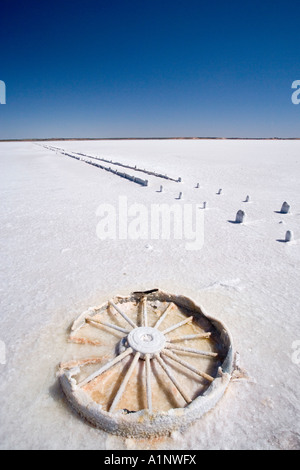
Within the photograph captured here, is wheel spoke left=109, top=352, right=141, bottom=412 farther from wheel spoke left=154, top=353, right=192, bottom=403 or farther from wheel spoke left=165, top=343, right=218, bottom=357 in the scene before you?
wheel spoke left=165, top=343, right=218, bottom=357

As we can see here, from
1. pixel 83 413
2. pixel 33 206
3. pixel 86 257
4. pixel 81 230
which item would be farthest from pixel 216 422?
pixel 33 206

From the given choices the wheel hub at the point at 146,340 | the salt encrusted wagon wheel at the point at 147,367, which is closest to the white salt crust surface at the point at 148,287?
the salt encrusted wagon wheel at the point at 147,367

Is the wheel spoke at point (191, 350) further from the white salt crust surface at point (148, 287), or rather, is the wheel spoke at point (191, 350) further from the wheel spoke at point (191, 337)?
the white salt crust surface at point (148, 287)

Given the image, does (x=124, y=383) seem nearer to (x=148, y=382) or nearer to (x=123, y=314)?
(x=148, y=382)

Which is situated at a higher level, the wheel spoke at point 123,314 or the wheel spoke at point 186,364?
the wheel spoke at point 123,314

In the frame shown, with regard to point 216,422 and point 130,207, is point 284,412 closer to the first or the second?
point 216,422

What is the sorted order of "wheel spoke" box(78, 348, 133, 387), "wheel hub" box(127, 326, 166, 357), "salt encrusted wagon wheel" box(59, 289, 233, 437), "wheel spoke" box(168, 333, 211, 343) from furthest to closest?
"wheel spoke" box(168, 333, 211, 343), "wheel hub" box(127, 326, 166, 357), "wheel spoke" box(78, 348, 133, 387), "salt encrusted wagon wheel" box(59, 289, 233, 437)

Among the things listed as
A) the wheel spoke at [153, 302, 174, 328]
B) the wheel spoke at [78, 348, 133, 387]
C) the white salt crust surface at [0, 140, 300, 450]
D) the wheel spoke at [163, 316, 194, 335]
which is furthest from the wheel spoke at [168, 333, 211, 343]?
the wheel spoke at [78, 348, 133, 387]
